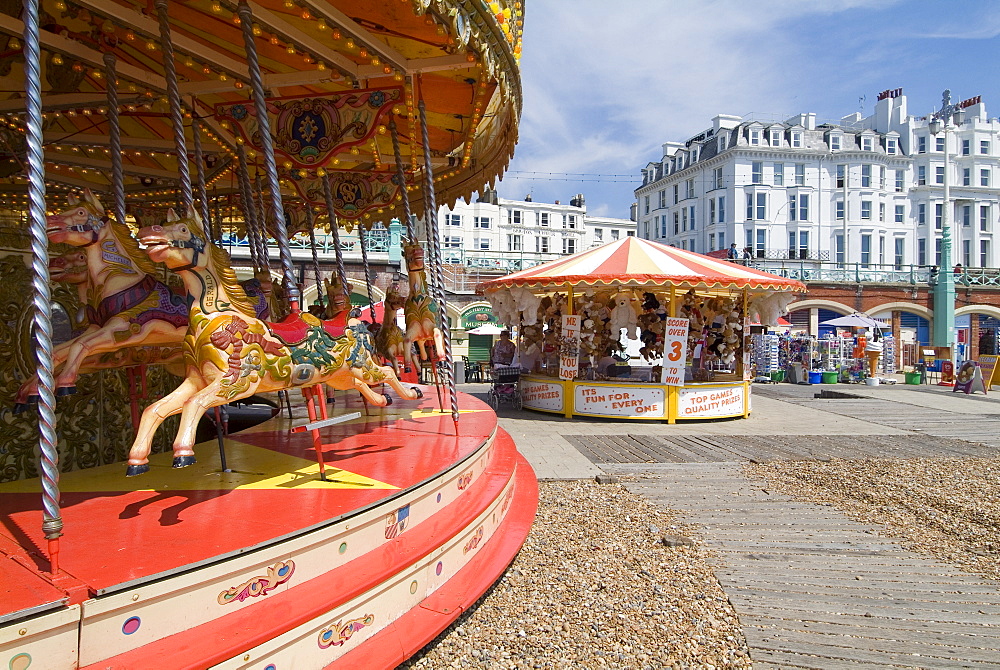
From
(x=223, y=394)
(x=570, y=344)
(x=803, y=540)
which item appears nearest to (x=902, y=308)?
(x=570, y=344)

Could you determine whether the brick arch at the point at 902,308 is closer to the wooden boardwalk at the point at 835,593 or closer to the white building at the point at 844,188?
the white building at the point at 844,188

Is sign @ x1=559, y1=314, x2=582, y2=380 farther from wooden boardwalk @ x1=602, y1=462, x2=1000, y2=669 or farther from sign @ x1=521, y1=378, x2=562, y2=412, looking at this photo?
wooden boardwalk @ x1=602, y1=462, x2=1000, y2=669

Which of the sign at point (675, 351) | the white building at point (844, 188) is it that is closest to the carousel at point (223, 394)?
the sign at point (675, 351)

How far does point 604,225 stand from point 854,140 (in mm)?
25165

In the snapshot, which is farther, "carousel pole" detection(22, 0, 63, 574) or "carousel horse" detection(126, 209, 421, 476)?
"carousel horse" detection(126, 209, 421, 476)

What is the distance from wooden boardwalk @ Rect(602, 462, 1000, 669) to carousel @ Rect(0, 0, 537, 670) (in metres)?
1.81

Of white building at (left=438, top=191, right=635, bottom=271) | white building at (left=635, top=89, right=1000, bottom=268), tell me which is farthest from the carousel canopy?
white building at (left=635, top=89, right=1000, bottom=268)

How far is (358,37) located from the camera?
4688mm

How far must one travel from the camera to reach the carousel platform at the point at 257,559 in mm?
2164

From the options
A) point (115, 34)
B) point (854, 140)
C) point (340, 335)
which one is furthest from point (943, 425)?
point (854, 140)

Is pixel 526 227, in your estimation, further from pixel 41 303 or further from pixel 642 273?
pixel 41 303

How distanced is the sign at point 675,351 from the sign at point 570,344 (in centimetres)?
185

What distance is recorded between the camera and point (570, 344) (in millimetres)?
12617

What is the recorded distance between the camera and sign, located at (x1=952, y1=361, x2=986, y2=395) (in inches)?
715
